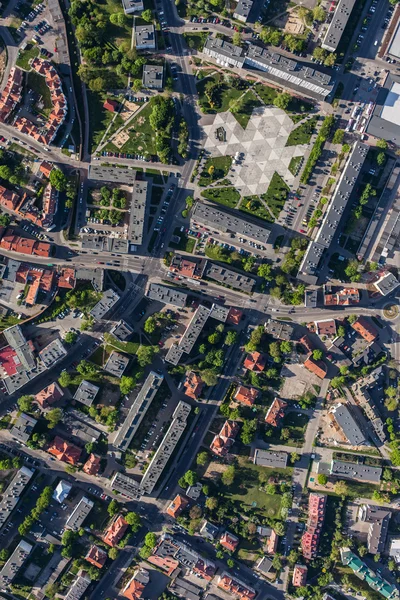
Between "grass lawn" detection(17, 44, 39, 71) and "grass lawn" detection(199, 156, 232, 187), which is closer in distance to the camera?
"grass lawn" detection(17, 44, 39, 71)

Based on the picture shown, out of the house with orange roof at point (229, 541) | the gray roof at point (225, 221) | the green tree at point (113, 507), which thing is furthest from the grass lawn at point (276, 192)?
the house with orange roof at point (229, 541)

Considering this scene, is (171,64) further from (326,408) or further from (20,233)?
(326,408)

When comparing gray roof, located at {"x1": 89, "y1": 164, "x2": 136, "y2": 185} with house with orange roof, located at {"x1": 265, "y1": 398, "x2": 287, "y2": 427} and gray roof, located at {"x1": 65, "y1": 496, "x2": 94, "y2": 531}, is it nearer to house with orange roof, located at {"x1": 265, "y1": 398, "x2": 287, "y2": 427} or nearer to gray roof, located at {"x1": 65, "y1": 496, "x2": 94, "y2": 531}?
house with orange roof, located at {"x1": 265, "y1": 398, "x2": 287, "y2": 427}

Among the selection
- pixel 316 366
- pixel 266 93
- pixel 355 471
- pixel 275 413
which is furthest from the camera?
pixel 355 471

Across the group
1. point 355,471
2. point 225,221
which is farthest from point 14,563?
point 225,221

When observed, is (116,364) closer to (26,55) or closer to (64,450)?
(64,450)

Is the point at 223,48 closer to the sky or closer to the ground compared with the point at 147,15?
closer to the ground

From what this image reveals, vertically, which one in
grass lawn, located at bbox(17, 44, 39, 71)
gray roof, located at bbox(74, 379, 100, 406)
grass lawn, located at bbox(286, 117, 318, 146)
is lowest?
gray roof, located at bbox(74, 379, 100, 406)

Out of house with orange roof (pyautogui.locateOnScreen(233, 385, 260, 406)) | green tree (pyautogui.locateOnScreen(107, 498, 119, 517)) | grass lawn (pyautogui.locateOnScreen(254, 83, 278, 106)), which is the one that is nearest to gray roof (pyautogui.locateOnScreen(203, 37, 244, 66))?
grass lawn (pyautogui.locateOnScreen(254, 83, 278, 106))
